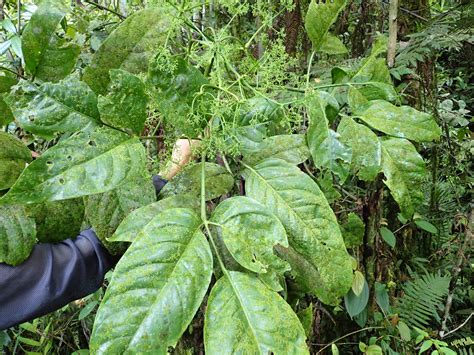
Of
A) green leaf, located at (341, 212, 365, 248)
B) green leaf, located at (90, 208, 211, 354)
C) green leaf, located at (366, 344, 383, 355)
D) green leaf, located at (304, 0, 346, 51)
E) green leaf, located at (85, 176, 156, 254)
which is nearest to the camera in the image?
green leaf, located at (90, 208, 211, 354)

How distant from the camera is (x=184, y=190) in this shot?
2.09ft

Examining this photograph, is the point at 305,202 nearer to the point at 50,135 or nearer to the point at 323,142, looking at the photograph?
the point at 323,142

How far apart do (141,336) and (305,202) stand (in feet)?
0.89

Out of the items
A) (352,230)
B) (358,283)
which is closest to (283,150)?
(352,230)

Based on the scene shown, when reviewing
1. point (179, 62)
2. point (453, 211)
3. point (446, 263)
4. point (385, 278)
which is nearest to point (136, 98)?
point (179, 62)

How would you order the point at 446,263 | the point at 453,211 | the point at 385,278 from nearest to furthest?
the point at 385,278 → the point at 453,211 → the point at 446,263

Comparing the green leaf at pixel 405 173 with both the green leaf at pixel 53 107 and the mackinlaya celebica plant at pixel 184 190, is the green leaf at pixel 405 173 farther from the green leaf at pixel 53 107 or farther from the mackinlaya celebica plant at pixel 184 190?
the green leaf at pixel 53 107

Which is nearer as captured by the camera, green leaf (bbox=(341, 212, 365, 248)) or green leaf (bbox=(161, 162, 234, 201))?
green leaf (bbox=(161, 162, 234, 201))

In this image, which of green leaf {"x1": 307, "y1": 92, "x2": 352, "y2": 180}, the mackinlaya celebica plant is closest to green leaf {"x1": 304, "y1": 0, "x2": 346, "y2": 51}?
the mackinlaya celebica plant

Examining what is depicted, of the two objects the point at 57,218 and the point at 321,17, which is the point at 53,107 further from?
the point at 321,17

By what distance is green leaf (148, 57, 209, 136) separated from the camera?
0.55 metres

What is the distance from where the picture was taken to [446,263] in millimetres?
2299

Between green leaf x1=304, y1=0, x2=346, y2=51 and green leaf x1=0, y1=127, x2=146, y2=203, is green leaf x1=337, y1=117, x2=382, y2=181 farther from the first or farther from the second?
green leaf x1=0, y1=127, x2=146, y2=203

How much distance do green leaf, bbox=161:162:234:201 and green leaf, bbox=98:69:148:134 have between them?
119 millimetres
